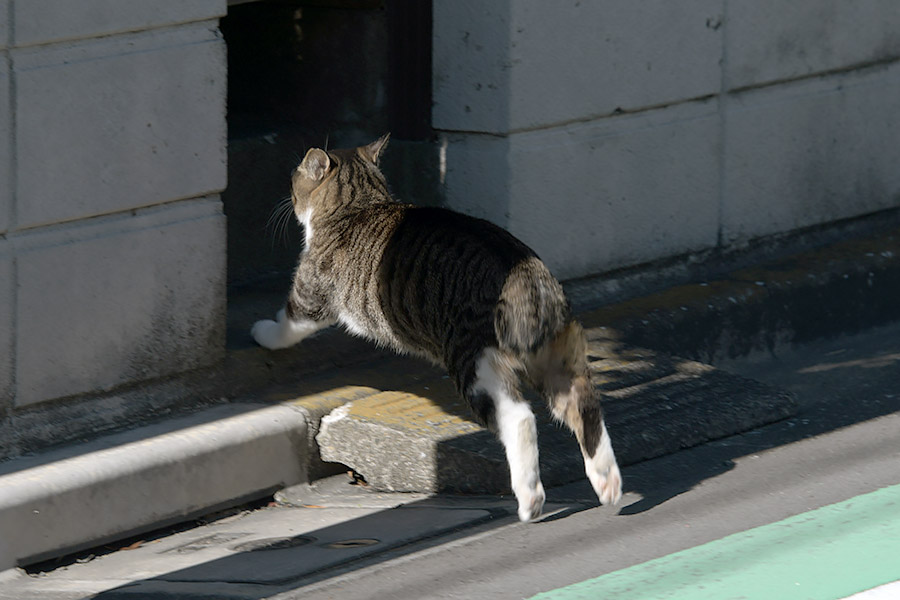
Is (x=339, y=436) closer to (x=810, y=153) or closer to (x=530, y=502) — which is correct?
(x=530, y=502)

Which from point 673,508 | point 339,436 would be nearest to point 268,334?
point 339,436

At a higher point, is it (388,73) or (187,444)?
(388,73)

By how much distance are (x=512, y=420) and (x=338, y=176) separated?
5.23 feet

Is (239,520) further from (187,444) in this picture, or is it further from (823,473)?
(823,473)

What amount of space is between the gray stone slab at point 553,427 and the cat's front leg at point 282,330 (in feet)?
1.23

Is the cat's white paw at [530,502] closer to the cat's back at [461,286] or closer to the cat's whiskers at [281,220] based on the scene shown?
the cat's back at [461,286]

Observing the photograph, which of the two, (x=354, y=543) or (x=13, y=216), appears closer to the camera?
(x=354, y=543)

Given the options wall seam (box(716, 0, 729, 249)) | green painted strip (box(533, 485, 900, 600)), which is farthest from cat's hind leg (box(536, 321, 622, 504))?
wall seam (box(716, 0, 729, 249))

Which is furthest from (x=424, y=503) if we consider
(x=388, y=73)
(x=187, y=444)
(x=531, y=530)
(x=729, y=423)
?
(x=388, y=73)

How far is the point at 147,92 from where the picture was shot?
528 centimetres

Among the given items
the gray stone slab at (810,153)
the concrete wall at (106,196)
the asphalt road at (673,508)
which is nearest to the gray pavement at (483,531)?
the asphalt road at (673,508)

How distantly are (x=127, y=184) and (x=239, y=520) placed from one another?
1.26 m

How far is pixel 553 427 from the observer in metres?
5.46

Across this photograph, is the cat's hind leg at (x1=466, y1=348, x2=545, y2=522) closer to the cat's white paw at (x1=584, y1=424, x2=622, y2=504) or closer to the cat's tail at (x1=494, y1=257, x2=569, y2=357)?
the cat's tail at (x1=494, y1=257, x2=569, y2=357)
